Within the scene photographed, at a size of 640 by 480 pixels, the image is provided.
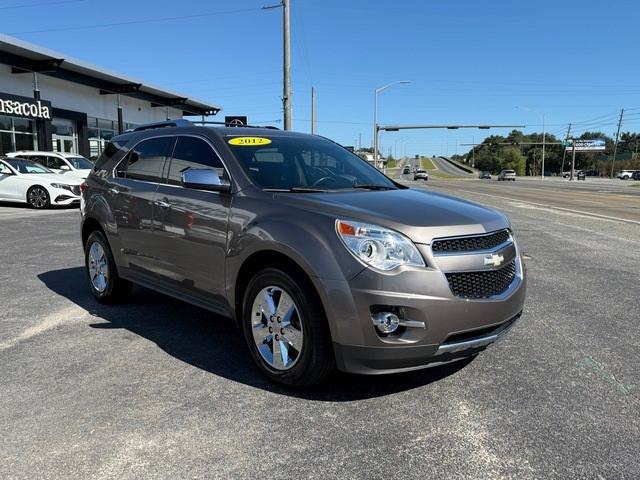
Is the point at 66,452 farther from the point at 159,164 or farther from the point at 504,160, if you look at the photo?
the point at 504,160

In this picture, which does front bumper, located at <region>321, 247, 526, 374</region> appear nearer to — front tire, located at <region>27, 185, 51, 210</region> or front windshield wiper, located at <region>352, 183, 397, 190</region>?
front windshield wiper, located at <region>352, 183, 397, 190</region>

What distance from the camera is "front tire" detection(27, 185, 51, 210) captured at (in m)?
16.7

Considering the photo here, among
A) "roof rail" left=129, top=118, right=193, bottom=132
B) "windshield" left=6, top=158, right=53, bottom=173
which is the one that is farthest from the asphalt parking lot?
"windshield" left=6, top=158, right=53, bottom=173

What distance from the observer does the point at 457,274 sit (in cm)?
330

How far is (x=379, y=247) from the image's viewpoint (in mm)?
3238

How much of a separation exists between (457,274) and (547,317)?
2.51 meters

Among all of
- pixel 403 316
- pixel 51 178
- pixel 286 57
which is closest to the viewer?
pixel 403 316

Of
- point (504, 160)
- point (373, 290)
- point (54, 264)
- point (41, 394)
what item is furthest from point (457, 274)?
point (504, 160)

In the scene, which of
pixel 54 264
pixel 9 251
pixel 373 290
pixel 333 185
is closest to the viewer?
pixel 373 290

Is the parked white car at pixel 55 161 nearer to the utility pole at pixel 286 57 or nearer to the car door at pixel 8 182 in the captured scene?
the car door at pixel 8 182

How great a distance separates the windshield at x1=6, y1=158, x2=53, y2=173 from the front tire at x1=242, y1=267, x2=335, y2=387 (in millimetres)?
15951

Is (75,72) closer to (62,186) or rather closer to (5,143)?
Result: (5,143)

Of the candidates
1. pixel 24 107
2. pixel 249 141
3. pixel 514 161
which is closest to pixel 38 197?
pixel 24 107

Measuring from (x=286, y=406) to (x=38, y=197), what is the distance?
15.9 metres
